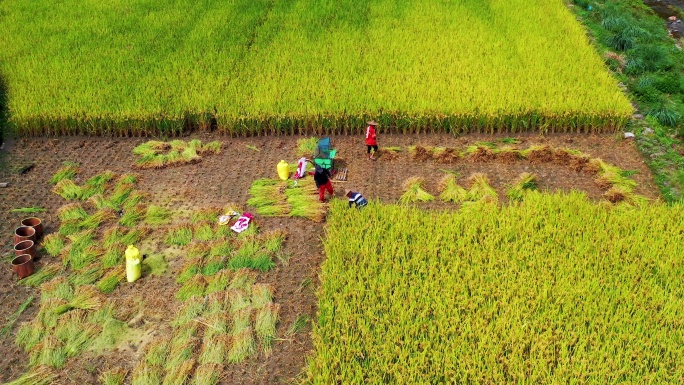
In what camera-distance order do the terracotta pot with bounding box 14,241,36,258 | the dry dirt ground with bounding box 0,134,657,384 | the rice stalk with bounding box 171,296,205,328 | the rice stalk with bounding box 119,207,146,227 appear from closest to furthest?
the dry dirt ground with bounding box 0,134,657,384, the rice stalk with bounding box 171,296,205,328, the terracotta pot with bounding box 14,241,36,258, the rice stalk with bounding box 119,207,146,227

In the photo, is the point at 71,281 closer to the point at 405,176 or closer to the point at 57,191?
the point at 57,191

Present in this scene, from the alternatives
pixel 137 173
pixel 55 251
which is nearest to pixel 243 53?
pixel 137 173

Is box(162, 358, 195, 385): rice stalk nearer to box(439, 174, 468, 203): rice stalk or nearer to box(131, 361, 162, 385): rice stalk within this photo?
box(131, 361, 162, 385): rice stalk

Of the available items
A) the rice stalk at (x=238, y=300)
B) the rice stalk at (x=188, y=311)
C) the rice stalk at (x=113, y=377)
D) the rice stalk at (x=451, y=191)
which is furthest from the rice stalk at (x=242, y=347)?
the rice stalk at (x=451, y=191)

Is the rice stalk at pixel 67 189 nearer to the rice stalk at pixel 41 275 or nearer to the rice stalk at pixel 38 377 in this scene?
the rice stalk at pixel 41 275

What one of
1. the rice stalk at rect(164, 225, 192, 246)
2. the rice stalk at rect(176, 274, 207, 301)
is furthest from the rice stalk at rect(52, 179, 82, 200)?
the rice stalk at rect(176, 274, 207, 301)

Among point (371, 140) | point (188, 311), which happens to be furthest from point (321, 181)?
point (188, 311)
